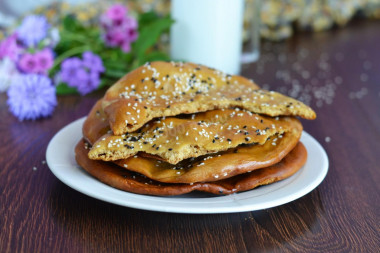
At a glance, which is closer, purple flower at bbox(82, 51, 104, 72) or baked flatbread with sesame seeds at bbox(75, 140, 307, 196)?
baked flatbread with sesame seeds at bbox(75, 140, 307, 196)

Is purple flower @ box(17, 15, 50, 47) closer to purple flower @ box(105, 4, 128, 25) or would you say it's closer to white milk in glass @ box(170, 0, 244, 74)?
purple flower @ box(105, 4, 128, 25)

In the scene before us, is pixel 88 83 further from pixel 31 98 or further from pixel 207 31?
pixel 207 31

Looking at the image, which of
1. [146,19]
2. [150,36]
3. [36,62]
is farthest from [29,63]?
[146,19]

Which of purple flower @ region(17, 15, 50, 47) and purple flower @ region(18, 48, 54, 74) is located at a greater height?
purple flower @ region(17, 15, 50, 47)

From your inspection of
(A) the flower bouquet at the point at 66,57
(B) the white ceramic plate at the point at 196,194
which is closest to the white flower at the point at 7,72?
(A) the flower bouquet at the point at 66,57

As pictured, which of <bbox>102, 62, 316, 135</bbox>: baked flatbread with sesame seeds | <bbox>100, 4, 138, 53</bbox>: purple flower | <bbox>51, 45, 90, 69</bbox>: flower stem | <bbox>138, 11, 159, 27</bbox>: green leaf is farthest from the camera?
<bbox>138, 11, 159, 27</bbox>: green leaf

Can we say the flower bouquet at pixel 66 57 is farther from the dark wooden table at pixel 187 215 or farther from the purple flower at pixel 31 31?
the dark wooden table at pixel 187 215

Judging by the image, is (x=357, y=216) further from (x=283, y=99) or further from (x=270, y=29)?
(x=270, y=29)

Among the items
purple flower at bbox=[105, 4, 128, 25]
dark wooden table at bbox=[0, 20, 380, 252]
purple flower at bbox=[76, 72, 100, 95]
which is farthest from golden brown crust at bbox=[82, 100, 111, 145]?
purple flower at bbox=[105, 4, 128, 25]
